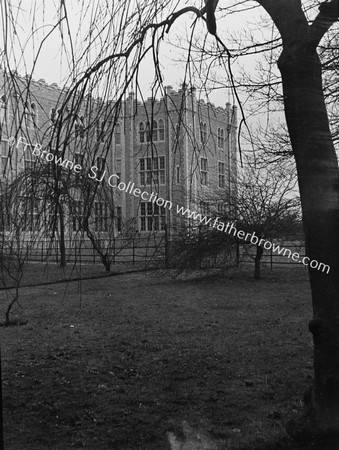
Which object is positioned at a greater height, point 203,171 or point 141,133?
point 141,133

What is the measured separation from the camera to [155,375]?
17.2 ft

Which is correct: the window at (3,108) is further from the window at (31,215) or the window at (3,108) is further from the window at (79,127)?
the window at (31,215)

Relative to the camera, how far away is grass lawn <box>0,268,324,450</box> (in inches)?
147

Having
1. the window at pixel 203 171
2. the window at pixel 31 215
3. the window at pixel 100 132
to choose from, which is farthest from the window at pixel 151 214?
the window at pixel 31 215

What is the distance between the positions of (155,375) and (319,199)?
2712 mm

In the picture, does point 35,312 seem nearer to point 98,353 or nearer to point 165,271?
point 98,353

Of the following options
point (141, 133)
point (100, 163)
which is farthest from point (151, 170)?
point (141, 133)

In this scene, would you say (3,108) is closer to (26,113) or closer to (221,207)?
(26,113)

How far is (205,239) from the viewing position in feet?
52.6

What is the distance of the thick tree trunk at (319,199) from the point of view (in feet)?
10.7

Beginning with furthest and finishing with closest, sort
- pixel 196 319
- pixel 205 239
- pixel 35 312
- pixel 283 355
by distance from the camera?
pixel 205 239, pixel 35 312, pixel 196 319, pixel 283 355

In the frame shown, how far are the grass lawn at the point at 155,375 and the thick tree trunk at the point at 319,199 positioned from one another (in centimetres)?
48

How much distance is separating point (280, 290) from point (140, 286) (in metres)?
3.71

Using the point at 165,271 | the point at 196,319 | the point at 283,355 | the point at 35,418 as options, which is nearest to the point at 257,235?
the point at 165,271
